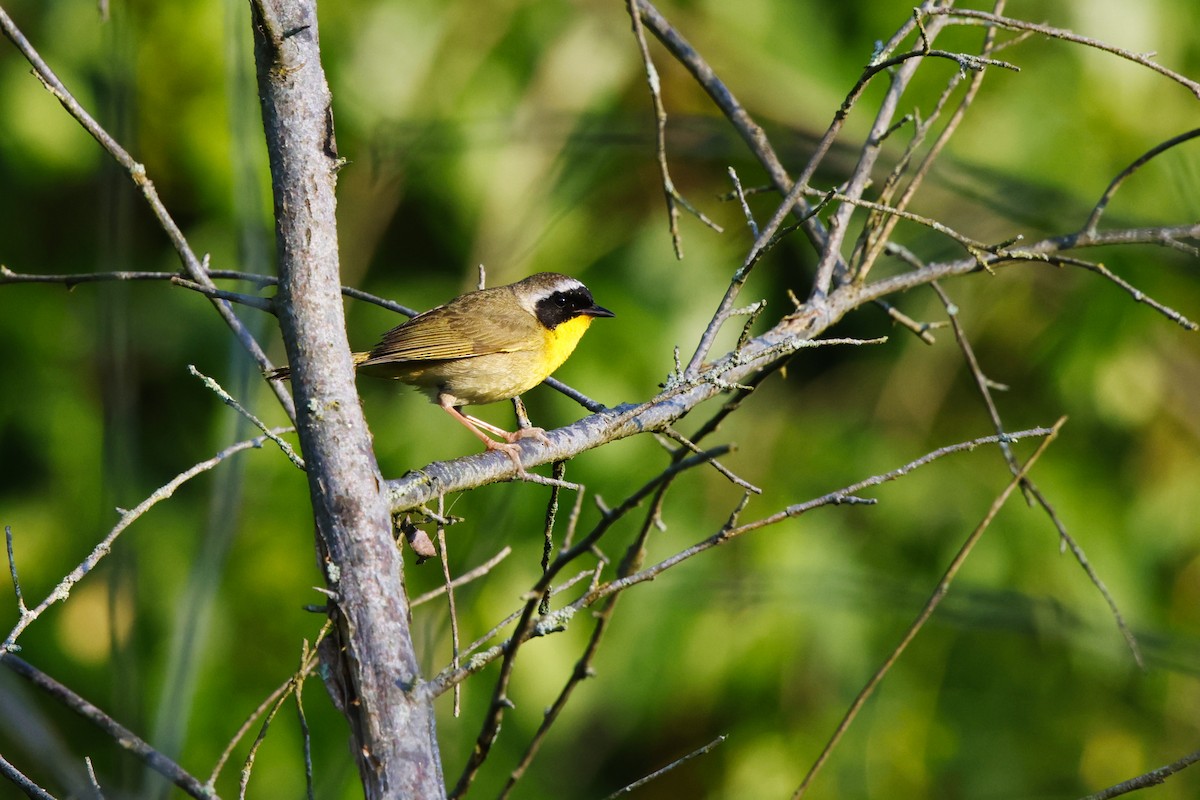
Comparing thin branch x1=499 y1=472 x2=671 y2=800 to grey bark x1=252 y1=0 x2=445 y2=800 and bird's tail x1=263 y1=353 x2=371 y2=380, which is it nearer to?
grey bark x1=252 y1=0 x2=445 y2=800

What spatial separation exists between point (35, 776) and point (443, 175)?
11.1 feet

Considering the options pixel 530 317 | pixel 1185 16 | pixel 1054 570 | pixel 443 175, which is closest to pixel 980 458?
pixel 1054 570

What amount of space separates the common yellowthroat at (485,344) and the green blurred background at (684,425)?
0.91ft

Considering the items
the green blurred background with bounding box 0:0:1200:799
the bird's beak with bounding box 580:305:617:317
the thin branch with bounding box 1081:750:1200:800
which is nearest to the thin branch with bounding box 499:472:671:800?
the thin branch with bounding box 1081:750:1200:800

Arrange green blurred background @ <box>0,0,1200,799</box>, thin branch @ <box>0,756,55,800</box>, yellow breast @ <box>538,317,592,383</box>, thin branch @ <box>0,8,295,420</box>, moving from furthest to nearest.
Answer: green blurred background @ <box>0,0,1200,799</box>
yellow breast @ <box>538,317,592,383</box>
thin branch @ <box>0,8,295,420</box>
thin branch @ <box>0,756,55,800</box>

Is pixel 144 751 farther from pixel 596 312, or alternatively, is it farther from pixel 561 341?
pixel 596 312

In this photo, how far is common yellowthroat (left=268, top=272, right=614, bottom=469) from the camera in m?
4.43

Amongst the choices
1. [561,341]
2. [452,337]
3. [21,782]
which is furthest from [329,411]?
[561,341]

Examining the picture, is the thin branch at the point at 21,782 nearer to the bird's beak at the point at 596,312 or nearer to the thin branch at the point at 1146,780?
the thin branch at the point at 1146,780

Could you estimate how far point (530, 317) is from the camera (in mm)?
4844

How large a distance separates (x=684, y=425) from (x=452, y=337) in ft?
4.73

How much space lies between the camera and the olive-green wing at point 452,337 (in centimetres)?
442

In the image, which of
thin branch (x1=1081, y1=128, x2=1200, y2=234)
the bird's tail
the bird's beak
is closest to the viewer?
the bird's tail

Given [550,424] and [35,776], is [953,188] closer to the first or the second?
[550,424]
